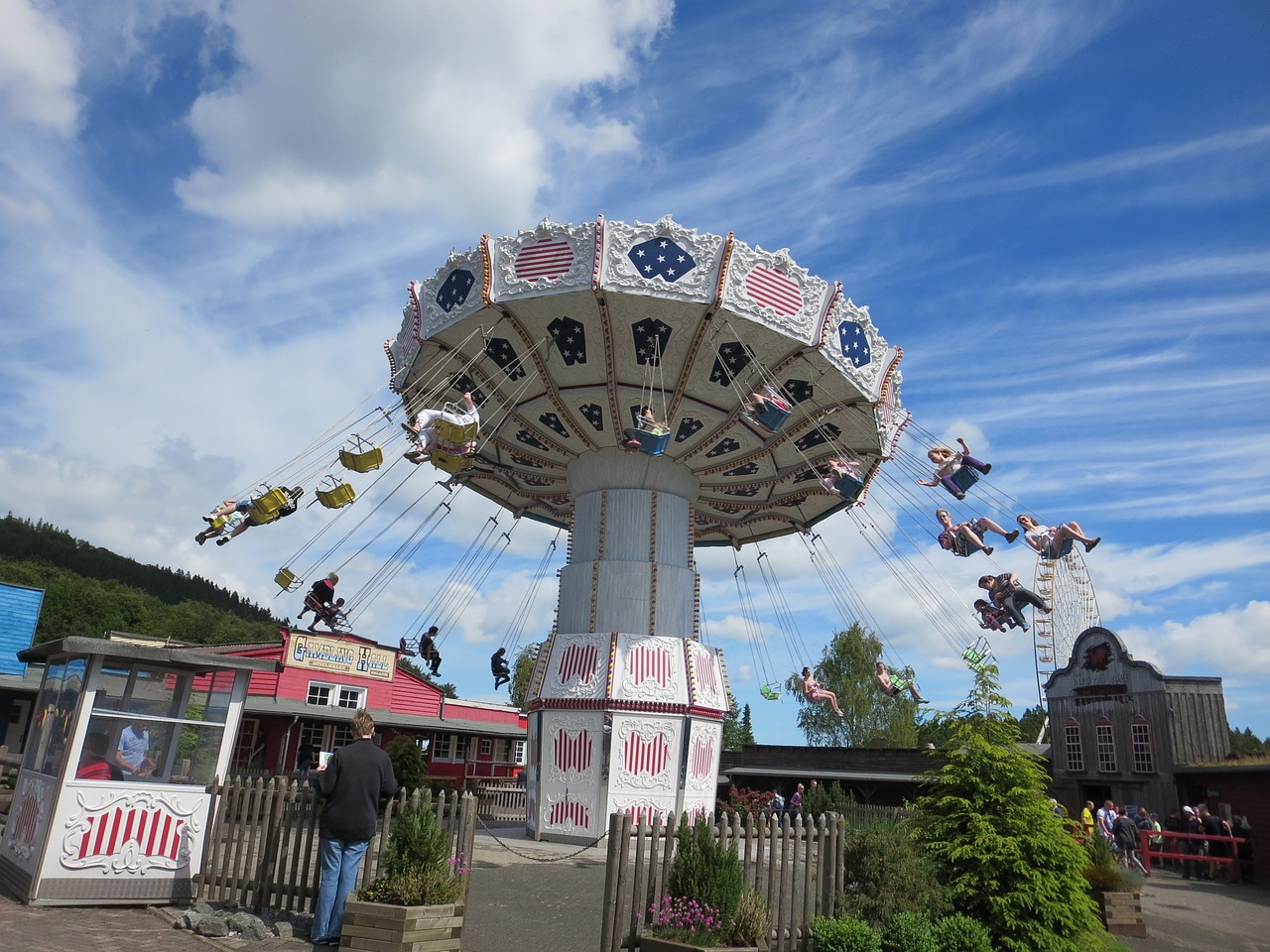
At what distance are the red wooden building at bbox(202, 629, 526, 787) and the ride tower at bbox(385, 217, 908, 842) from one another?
12223 millimetres

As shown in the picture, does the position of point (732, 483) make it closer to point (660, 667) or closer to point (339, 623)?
point (660, 667)

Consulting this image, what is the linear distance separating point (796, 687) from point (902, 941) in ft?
41.5

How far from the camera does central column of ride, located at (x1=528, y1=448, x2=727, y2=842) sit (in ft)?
49.8

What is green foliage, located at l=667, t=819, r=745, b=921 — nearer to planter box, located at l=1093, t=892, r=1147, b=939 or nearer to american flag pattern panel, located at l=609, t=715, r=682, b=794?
planter box, located at l=1093, t=892, r=1147, b=939

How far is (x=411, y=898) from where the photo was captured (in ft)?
20.7

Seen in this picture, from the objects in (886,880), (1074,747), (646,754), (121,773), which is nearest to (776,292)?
(646,754)

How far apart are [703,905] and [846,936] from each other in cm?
135

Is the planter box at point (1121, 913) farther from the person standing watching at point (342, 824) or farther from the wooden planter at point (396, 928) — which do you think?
the person standing watching at point (342, 824)

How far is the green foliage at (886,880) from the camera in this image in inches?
312

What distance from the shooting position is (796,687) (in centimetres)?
1950

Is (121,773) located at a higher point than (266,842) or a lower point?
higher

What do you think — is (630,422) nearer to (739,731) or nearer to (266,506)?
(266,506)

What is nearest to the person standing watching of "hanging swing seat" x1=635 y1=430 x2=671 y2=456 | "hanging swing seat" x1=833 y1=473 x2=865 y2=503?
"hanging swing seat" x1=635 y1=430 x2=671 y2=456

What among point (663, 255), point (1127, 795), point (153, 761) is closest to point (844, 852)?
point (153, 761)
